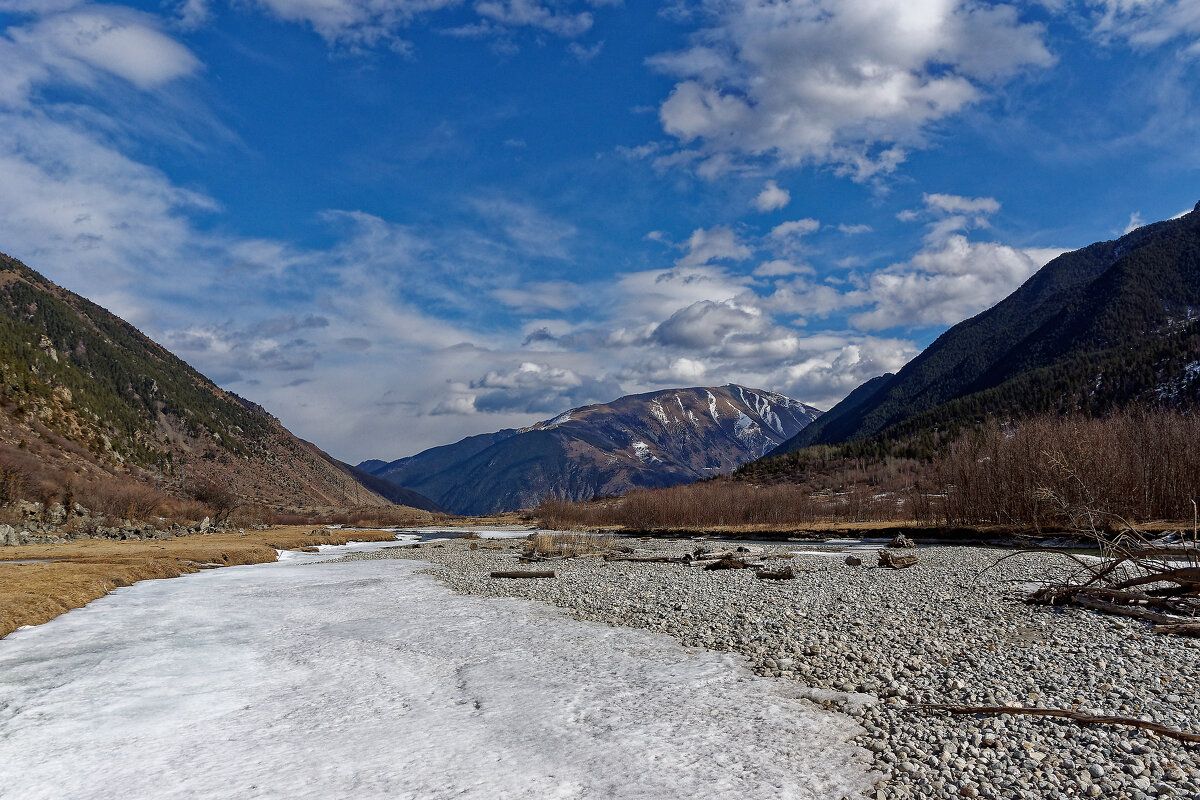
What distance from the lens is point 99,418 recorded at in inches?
4724

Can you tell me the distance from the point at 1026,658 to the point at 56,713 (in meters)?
17.5

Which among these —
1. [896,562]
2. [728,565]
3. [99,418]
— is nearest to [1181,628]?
[896,562]

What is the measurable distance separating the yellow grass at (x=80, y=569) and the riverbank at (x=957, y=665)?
1390cm

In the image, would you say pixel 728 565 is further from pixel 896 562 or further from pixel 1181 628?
pixel 1181 628

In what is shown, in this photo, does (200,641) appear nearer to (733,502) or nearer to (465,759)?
(465,759)

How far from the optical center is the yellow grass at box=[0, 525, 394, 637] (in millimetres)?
20422

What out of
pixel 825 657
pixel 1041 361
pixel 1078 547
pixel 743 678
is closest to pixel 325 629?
pixel 743 678

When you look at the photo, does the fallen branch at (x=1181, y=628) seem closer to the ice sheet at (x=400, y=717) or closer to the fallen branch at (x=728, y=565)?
the ice sheet at (x=400, y=717)

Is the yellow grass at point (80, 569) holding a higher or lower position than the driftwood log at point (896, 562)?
higher

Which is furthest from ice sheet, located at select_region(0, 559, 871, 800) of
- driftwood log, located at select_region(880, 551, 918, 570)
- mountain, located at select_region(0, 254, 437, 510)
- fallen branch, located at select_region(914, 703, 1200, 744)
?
mountain, located at select_region(0, 254, 437, 510)

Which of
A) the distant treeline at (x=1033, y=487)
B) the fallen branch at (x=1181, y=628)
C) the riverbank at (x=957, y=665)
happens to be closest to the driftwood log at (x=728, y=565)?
the riverbank at (x=957, y=665)

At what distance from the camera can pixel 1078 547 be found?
39719mm

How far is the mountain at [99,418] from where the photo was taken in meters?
83.8

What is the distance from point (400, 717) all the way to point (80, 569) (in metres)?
A: 27.0
